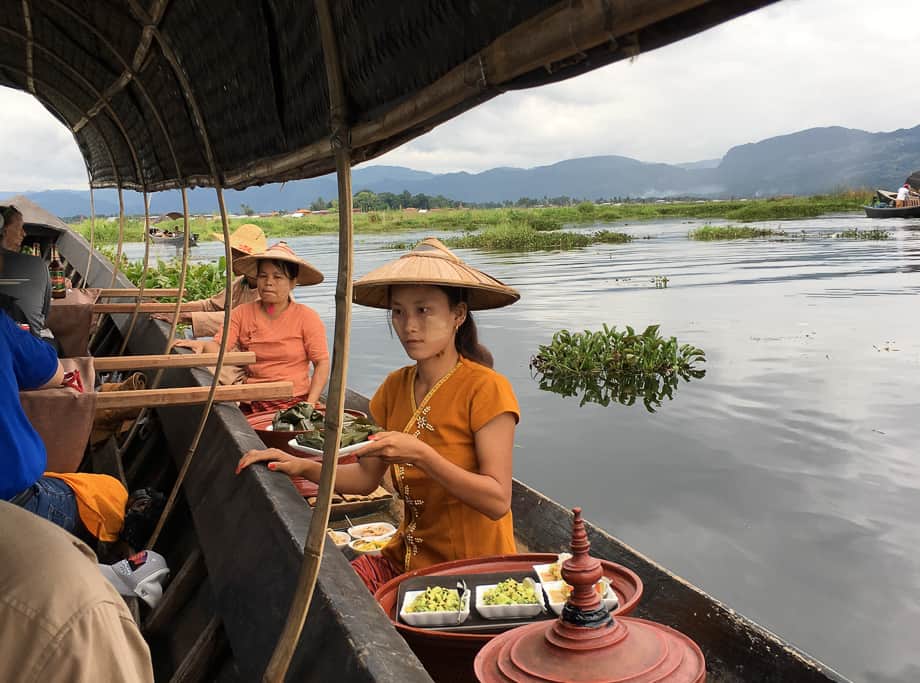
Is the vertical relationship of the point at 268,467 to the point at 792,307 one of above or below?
above

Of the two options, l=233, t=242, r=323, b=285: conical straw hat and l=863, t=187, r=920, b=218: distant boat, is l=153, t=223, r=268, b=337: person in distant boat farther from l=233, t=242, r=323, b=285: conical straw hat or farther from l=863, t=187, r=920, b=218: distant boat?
l=863, t=187, r=920, b=218: distant boat

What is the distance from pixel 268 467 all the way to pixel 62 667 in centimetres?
188

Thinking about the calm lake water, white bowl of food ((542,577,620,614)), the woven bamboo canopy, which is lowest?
the calm lake water

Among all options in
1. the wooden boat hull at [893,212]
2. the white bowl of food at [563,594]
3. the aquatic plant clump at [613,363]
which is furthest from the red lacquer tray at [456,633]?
the wooden boat hull at [893,212]

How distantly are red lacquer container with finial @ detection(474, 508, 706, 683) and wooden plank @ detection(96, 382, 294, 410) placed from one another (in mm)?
2099

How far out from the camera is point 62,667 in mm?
944

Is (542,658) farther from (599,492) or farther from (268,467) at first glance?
(599,492)

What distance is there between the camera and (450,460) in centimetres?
273

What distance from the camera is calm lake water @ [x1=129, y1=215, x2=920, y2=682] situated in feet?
31.3

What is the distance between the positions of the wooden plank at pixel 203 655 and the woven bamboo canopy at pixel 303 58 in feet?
4.59

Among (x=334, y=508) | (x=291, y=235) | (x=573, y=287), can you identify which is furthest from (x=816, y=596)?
(x=291, y=235)

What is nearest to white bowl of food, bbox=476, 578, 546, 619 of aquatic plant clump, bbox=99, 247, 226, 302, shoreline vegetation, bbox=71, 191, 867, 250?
aquatic plant clump, bbox=99, 247, 226, 302

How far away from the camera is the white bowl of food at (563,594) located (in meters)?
2.25

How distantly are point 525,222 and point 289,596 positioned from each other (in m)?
62.5
